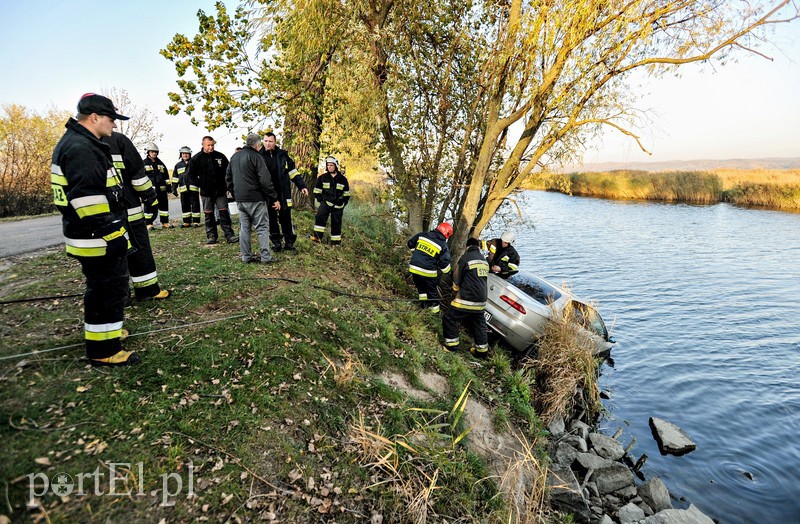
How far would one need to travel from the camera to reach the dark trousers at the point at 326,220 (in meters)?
9.31

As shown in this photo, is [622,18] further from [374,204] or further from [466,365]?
[374,204]

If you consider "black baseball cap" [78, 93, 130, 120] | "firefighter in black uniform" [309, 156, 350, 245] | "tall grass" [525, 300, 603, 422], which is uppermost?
"black baseball cap" [78, 93, 130, 120]

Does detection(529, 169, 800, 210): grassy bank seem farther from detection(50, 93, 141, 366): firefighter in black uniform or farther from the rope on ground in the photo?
detection(50, 93, 141, 366): firefighter in black uniform

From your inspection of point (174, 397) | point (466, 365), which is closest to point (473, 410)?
point (466, 365)

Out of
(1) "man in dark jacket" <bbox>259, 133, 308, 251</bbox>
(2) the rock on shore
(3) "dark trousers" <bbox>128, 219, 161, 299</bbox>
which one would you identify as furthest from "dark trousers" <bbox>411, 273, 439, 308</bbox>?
(2) the rock on shore

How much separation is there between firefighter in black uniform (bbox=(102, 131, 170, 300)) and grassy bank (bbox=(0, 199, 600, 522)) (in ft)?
0.98

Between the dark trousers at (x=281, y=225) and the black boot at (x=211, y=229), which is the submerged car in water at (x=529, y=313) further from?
the black boot at (x=211, y=229)

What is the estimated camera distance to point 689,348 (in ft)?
34.1

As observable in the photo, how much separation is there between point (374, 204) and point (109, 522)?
48.3 feet

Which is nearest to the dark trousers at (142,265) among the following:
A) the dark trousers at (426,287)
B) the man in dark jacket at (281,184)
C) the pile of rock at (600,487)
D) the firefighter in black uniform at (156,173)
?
the man in dark jacket at (281,184)

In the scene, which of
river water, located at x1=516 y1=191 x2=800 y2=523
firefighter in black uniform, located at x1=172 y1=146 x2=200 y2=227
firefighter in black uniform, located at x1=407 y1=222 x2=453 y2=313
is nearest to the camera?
river water, located at x1=516 y1=191 x2=800 y2=523

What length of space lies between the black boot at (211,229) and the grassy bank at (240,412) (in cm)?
162

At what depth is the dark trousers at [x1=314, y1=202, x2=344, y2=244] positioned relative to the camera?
9.31m

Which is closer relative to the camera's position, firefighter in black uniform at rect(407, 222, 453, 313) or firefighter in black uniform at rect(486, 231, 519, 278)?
firefighter in black uniform at rect(407, 222, 453, 313)
